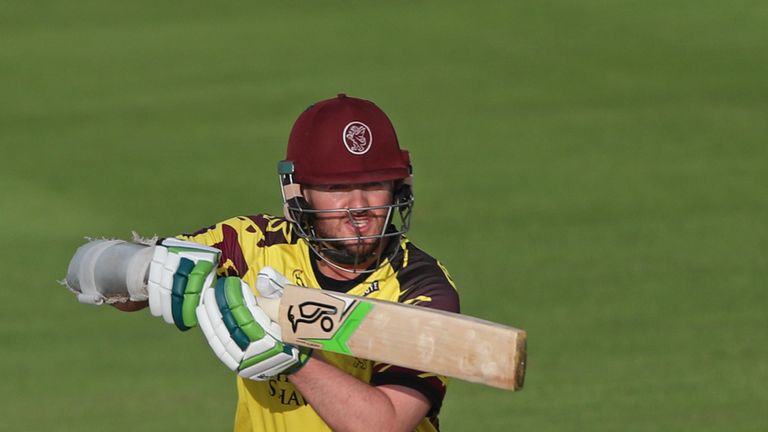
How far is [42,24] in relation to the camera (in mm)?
12961

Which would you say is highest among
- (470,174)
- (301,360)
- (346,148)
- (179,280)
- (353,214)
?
(346,148)

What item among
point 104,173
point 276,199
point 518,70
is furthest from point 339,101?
point 518,70

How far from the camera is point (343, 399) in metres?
4.41

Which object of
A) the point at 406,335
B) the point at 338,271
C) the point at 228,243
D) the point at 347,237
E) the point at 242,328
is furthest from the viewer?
the point at 228,243

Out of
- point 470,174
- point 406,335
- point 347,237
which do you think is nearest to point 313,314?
point 406,335

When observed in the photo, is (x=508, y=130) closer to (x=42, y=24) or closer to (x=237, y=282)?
(x=42, y=24)

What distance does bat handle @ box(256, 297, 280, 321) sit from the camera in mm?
4238

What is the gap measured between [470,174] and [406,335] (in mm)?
6314

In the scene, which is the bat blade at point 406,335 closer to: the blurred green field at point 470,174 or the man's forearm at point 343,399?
the man's forearm at point 343,399

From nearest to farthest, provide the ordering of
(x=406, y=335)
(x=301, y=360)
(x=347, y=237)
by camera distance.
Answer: (x=406, y=335) < (x=301, y=360) < (x=347, y=237)

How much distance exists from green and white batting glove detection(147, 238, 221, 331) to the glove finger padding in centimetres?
4

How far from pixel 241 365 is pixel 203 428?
11.7ft

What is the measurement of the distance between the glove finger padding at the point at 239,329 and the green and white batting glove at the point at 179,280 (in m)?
0.04

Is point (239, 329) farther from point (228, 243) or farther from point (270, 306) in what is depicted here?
point (228, 243)
